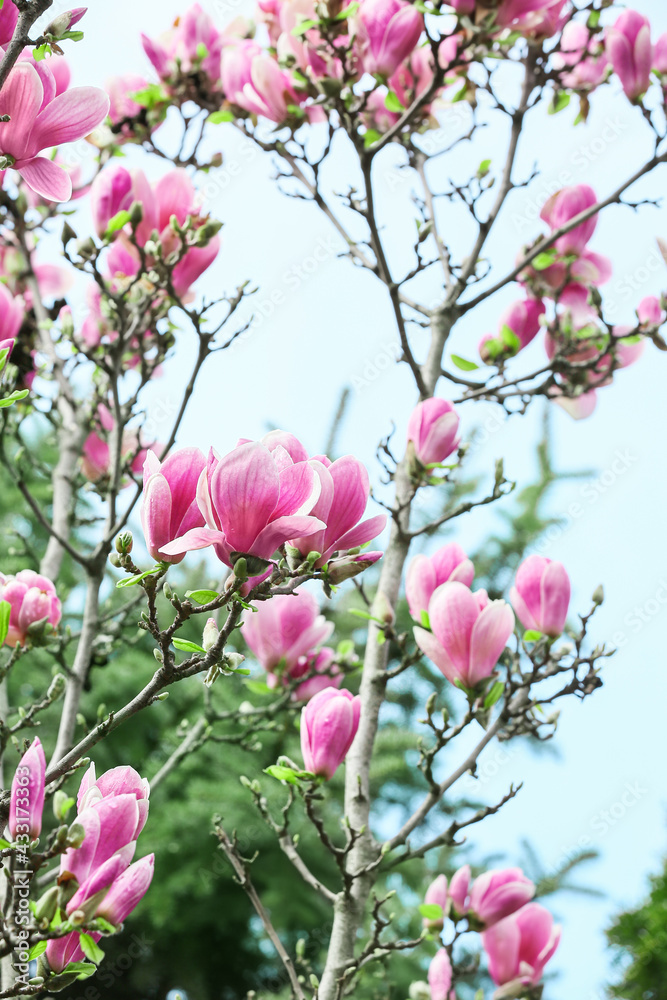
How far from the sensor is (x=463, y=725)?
1120 millimetres

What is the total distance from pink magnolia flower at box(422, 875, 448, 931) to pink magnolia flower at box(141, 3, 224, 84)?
1789mm

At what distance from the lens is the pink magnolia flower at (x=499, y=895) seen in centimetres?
122

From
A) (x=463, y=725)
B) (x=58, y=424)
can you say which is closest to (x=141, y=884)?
(x=463, y=725)

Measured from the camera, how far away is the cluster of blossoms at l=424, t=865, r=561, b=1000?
1230mm

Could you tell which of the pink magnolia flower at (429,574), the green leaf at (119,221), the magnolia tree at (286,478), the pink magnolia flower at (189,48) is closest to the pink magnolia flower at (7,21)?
the magnolia tree at (286,478)

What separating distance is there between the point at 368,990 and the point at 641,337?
2452mm

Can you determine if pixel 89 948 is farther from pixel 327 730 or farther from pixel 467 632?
pixel 467 632

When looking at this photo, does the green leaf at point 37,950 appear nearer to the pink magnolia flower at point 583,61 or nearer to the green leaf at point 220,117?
the green leaf at point 220,117

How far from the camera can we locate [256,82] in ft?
5.47

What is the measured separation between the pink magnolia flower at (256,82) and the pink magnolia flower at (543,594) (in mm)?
1081

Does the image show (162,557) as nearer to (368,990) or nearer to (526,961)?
(526,961)

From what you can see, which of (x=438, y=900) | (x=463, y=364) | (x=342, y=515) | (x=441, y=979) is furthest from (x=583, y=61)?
(x=441, y=979)

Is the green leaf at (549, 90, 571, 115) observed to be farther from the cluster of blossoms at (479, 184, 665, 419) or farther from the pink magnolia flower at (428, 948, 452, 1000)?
the pink magnolia flower at (428, 948, 452, 1000)

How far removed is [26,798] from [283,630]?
83 cm
